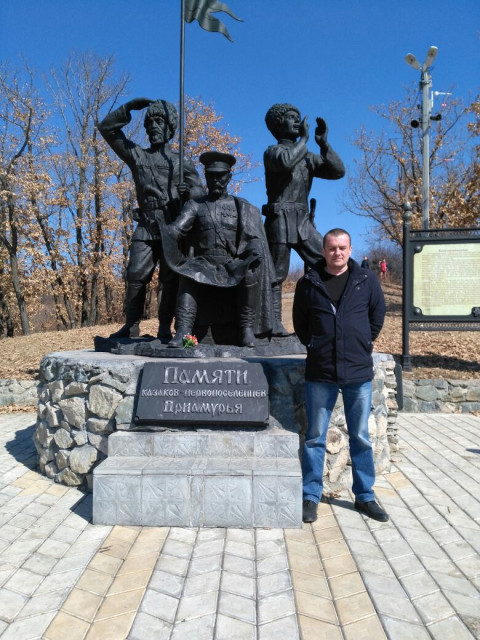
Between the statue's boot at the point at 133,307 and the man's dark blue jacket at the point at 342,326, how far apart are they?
2.31 meters

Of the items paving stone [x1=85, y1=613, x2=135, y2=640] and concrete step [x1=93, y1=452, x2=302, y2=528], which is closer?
paving stone [x1=85, y1=613, x2=135, y2=640]

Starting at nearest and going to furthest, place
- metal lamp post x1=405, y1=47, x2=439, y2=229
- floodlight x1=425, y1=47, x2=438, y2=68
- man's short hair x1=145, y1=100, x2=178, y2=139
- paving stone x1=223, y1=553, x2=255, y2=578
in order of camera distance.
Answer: paving stone x1=223, y1=553, x2=255, y2=578 → man's short hair x1=145, y1=100, x2=178, y2=139 → floodlight x1=425, y1=47, x2=438, y2=68 → metal lamp post x1=405, y1=47, x2=439, y2=229

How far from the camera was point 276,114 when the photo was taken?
16.8ft

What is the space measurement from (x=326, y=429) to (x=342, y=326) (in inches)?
26.6

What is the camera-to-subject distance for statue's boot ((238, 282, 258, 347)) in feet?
13.9

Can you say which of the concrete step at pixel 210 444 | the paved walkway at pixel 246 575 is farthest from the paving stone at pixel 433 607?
the concrete step at pixel 210 444

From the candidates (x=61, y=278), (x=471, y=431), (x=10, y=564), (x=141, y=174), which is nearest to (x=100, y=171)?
(x=61, y=278)

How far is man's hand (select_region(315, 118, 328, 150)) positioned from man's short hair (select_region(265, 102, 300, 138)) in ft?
1.00

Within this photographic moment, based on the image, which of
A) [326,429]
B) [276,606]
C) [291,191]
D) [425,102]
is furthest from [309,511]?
[425,102]

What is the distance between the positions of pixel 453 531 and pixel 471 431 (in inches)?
127

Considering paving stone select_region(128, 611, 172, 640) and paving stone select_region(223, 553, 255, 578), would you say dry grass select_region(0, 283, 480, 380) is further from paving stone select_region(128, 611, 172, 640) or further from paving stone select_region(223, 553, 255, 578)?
paving stone select_region(128, 611, 172, 640)

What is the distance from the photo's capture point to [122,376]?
11.7ft

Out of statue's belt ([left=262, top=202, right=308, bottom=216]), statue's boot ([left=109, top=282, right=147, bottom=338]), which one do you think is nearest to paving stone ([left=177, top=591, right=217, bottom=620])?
statue's boot ([left=109, top=282, right=147, bottom=338])

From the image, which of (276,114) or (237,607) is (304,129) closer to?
(276,114)
